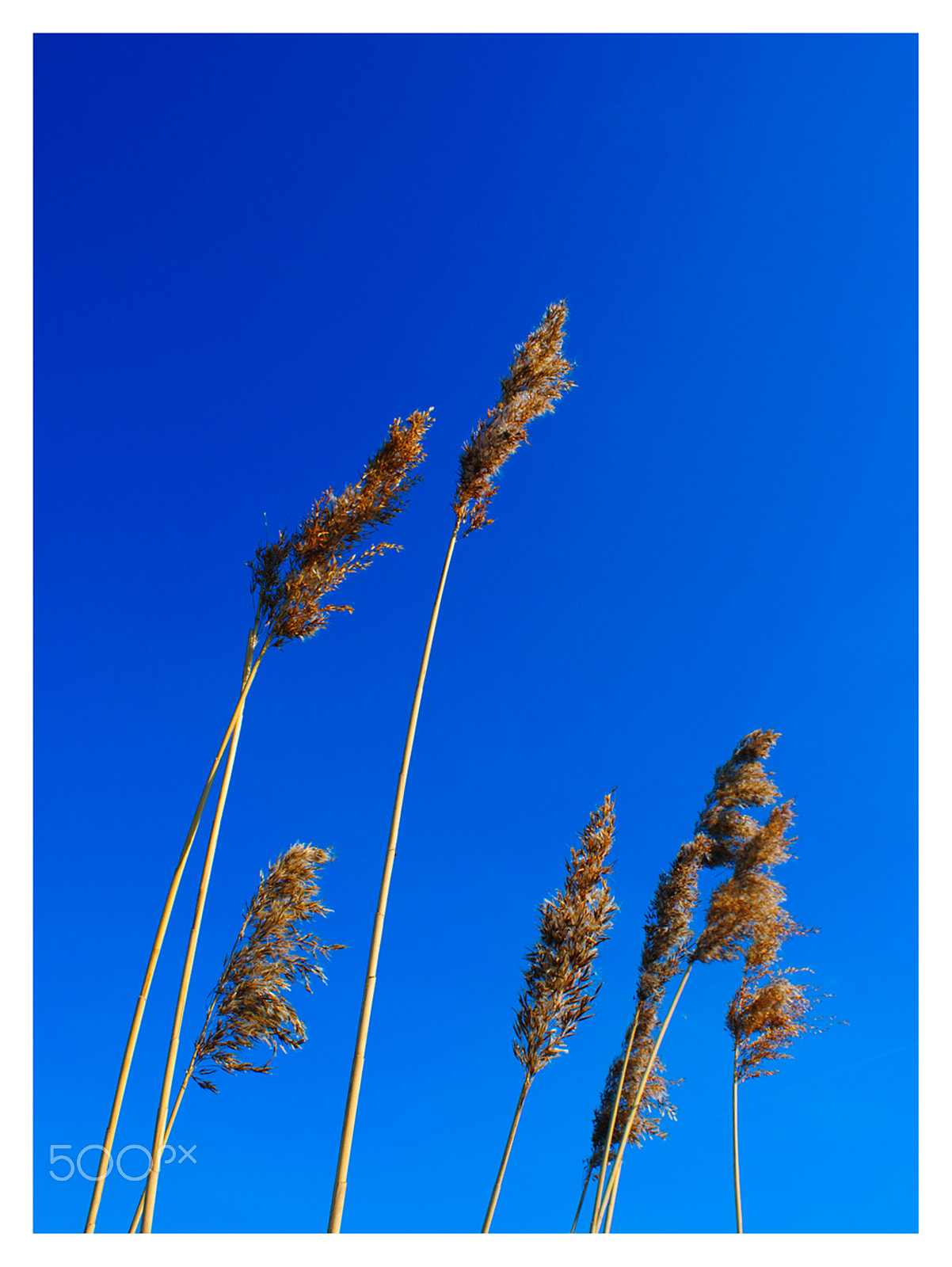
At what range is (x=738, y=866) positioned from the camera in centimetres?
686

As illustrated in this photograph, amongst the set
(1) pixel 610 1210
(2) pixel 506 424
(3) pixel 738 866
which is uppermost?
(2) pixel 506 424

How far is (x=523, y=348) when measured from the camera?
5488 millimetres

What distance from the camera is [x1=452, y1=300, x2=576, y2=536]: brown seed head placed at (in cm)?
514

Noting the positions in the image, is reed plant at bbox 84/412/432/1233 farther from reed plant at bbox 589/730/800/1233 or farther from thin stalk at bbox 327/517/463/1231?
reed plant at bbox 589/730/800/1233

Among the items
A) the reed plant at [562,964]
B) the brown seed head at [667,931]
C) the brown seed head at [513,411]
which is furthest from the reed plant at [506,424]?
the brown seed head at [667,931]

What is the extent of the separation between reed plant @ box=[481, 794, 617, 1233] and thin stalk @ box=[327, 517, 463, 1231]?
1.46 metres

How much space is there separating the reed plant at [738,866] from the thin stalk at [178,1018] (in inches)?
166

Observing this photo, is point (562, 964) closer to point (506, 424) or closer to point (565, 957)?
point (565, 957)

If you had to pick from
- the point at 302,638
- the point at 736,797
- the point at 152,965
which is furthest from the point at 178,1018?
the point at 736,797

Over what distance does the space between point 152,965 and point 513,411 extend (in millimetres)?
4130
